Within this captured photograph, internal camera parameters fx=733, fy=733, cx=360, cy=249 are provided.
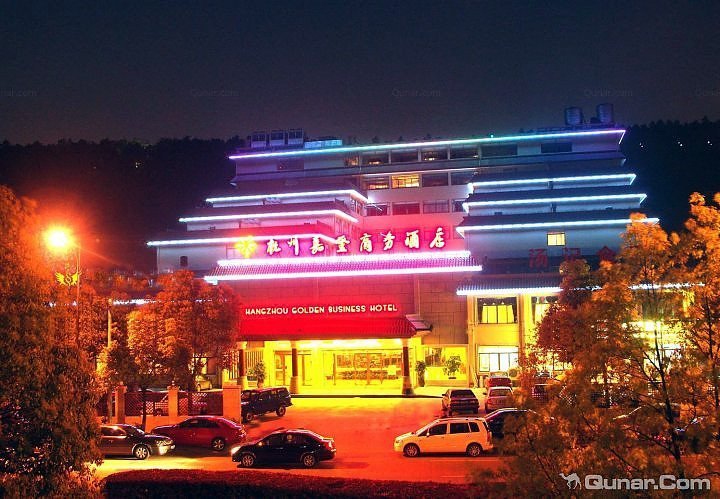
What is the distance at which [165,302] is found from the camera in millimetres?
34375

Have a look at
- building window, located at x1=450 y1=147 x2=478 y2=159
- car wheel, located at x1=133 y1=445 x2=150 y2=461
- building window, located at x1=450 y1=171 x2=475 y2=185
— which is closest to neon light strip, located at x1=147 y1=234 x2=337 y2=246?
building window, located at x1=450 y1=171 x2=475 y2=185

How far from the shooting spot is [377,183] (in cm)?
6269

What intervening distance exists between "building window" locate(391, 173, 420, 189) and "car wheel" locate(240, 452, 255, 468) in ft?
131

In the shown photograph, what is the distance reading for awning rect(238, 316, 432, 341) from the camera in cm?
4281

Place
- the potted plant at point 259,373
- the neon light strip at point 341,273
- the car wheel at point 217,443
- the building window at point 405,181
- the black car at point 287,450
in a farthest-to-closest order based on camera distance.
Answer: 1. the building window at point 405,181
2. the neon light strip at point 341,273
3. the potted plant at point 259,373
4. the car wheel at point 217,443
5. the black car at point 287,450

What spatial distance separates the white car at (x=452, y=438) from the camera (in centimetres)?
2492

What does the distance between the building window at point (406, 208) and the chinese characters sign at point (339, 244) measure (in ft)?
39.5

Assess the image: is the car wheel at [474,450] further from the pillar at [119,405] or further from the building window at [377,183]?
the building window at [377,183]

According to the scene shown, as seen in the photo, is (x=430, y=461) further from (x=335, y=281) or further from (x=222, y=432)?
(x=335, y=281)

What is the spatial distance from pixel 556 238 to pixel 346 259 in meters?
14.0

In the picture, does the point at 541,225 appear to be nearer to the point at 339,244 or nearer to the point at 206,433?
the point at 339,244

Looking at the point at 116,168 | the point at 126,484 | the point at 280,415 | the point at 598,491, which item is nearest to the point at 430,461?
the point at 126,484

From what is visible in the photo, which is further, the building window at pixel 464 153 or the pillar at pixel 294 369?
the building window at pixel 464 153

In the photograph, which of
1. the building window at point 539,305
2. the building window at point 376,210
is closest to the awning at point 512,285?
the building window at point 539,305
